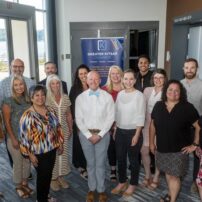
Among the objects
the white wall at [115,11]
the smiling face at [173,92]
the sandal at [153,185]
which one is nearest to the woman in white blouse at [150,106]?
the sandal at [153,185]

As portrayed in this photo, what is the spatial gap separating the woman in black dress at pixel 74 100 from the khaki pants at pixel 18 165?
711mm

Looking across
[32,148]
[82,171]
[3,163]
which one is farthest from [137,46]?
[32,148]

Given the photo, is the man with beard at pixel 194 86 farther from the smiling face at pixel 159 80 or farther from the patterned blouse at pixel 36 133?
the patterned blouse at pixel 36 133

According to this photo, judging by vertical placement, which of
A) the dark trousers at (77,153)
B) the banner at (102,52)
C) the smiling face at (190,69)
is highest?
the banner at (102,52)

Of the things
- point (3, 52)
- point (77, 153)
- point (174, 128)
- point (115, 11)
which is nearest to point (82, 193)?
point (77, 153)

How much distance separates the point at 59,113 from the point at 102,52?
3346 millimetres

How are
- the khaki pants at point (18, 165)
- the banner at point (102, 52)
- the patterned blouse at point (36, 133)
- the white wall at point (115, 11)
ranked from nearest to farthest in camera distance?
the patterned blouse at point (36, 133)
the khaki pants at point (18, 165)
the white wall at point (115, 11)
the banner at point (102, 52)

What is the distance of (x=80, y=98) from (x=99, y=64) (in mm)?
3421

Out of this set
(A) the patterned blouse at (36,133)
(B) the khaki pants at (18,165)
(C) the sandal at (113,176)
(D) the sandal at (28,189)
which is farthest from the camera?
(C) the sandal at (113,176)

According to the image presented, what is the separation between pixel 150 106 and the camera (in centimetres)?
280

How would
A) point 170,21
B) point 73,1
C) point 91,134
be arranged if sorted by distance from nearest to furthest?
point 91,134 → point 170,21 → point 73,1

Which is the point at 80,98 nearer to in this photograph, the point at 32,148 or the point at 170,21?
the point at 32,148

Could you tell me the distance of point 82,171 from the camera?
338cm

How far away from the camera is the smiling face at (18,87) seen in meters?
2.56
